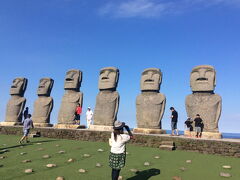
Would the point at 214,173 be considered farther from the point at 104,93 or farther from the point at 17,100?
the point at 17,100

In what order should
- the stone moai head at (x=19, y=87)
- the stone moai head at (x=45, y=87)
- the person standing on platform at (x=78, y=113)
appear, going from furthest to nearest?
the stone moai head at (x=19, y=87)
the stone moai head at (x=45, y=87)
the person standing on platform at (x=78, y=113)

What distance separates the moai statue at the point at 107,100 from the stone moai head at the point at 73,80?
211 centimetres

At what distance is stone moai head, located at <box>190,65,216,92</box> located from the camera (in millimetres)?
16000

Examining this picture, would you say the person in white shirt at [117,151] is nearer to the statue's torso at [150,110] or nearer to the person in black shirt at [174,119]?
the person in black shirt at [174,119]

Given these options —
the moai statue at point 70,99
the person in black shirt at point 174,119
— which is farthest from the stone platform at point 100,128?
the person in black shirt at point 174,119

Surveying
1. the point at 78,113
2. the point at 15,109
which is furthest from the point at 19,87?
the point at 78,113

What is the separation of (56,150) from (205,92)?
29.7 ft

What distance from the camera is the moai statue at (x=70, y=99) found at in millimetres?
19688

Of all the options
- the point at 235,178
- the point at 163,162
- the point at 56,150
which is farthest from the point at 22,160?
the point at 235,178

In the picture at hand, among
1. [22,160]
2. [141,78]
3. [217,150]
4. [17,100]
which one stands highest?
[141,78]

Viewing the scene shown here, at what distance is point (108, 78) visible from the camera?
18594 millimetres

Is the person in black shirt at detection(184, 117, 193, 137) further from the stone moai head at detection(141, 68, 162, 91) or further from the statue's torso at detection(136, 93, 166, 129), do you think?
the stone moai head at detection(141, 68, 162, 91)

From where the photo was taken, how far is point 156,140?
1305cm

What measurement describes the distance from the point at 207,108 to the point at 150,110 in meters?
3.24
